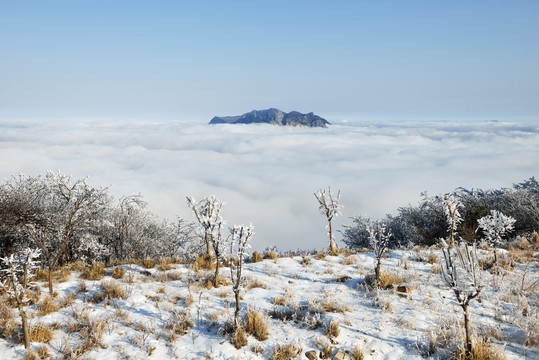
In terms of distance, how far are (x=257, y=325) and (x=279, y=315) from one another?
905 mm

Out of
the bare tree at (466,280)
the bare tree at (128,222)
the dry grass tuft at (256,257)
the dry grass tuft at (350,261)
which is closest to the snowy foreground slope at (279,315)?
the bare tree at (466,280)

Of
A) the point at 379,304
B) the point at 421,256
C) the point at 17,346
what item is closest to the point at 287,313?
the point at 379,304

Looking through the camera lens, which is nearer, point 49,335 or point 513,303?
point 49,335

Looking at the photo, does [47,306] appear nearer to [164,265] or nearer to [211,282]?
[164,265]

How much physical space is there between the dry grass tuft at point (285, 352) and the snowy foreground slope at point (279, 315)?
0.05m

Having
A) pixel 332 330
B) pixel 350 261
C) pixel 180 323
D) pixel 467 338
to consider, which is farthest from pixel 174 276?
pixel 467 338

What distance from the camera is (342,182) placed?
170m

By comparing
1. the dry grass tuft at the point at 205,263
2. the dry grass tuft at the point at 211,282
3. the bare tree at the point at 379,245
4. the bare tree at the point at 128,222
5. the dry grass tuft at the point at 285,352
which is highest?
the bare tree at the point at 379,245

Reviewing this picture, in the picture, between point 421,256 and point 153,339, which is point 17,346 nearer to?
point 153,339

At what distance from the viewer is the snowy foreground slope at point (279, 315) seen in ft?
17.5

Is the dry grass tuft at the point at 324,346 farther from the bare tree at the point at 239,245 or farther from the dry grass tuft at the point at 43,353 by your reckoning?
the dry grass tuft at the point at 43,353

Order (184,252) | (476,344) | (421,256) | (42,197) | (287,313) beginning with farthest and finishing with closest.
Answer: (184,252) < (42,197) < (421,256) < (287,313) < (476,344)

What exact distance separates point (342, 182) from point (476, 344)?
560 feet

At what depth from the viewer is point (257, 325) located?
19.2 ft
